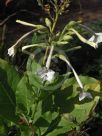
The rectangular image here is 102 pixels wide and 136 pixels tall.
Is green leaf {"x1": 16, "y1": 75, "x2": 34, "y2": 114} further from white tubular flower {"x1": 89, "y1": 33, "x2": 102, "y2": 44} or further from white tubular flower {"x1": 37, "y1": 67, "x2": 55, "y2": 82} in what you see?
white tubular flower {"x1": 89, "y1": 33, "x2": 102, "y2": 44}

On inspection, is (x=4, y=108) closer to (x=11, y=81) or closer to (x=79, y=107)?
(x=11, y=81)

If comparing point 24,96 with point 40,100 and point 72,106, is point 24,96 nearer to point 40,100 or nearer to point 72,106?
point 40,100

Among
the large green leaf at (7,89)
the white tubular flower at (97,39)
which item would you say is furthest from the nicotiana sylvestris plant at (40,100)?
the white tubular flower at (97,39)

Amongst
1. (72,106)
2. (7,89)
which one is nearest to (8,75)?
(7,89)

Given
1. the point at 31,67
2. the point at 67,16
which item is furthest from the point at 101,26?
the point at 31,67

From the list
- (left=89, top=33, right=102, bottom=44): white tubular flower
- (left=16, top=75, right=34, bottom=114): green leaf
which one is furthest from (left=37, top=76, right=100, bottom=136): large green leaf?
(left=89, top=33, right=102, bottom=44): white tubular flower
